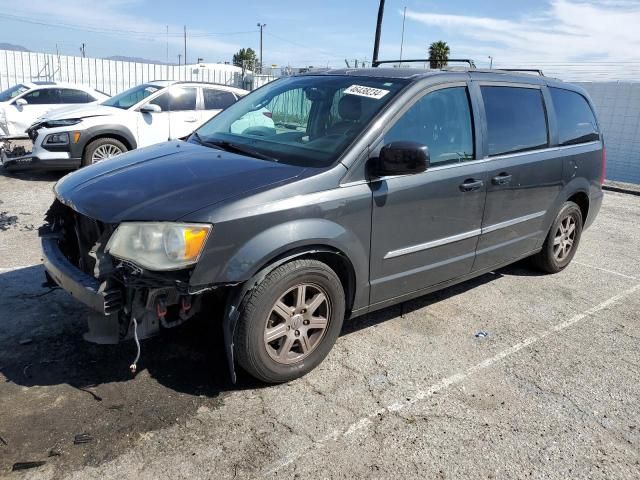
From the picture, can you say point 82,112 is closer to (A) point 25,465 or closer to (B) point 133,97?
(B) point 133,97

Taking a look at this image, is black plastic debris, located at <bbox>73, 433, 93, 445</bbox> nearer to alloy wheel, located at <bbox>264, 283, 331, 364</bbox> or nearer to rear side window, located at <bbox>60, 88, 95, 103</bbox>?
alloy wheel, located at <bbox>264, 283, 331, 364</bbox>

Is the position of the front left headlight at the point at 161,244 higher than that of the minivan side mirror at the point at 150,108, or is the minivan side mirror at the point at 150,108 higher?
the minivan side mirror at the point at 150,108

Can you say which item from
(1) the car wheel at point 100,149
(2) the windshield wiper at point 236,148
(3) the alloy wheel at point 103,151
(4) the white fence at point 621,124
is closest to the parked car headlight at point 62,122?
(1) the car wheel at point 100,149

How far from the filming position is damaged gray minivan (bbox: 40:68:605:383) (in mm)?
2777

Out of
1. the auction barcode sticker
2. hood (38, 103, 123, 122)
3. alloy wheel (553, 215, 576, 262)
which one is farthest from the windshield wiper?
hood (38, 103, 123, 122)

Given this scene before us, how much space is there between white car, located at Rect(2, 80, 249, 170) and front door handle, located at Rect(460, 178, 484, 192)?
17.0ft

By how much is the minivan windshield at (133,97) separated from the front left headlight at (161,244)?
23.9 ft

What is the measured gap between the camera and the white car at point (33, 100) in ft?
39.7

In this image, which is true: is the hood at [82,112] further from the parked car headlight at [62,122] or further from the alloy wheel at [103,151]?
the alloy wheel at [103,151]

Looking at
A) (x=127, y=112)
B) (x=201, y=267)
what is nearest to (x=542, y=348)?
(x=201, y=267)

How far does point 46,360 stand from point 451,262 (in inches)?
112

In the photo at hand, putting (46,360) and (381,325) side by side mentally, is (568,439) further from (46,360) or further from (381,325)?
(46,360)

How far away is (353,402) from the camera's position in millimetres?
3086

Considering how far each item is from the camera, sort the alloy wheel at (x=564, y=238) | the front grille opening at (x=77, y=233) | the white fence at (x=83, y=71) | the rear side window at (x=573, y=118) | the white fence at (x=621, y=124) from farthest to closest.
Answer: the white fence at (x=83, y=71), the white fence at (x=621, y=124), the alloy wheel at (x=564, y=238), the rear side window at (x=573, y=118), the front grille opening at (x=77, y=233)
